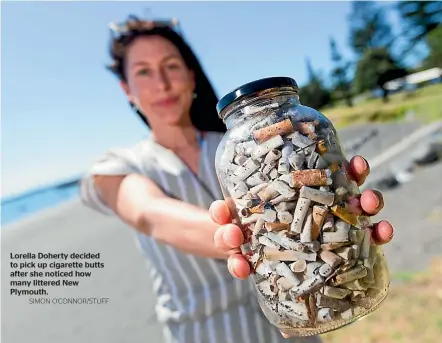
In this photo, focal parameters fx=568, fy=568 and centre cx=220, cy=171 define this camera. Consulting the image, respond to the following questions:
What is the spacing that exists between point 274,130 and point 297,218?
0.25 feet

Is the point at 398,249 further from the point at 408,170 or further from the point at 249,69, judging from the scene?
the point at 249,69

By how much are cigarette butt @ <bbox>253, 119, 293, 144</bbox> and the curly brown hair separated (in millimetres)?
483

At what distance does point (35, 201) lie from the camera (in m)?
1.07

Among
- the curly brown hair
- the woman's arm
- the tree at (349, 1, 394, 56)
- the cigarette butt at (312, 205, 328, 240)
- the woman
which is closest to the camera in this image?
the cigarette butt at (312, 205, 328, 240)

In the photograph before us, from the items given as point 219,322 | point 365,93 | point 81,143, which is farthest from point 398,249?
point 81,143

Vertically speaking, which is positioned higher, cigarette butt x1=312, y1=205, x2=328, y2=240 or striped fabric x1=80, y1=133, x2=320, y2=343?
cigarette butt x1=312, y1=205, x2=328, y2=240

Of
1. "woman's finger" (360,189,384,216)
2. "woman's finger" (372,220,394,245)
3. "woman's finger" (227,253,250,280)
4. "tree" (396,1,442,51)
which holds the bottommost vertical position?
"tree" (396,1,442,51)

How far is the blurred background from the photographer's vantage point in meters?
1.01

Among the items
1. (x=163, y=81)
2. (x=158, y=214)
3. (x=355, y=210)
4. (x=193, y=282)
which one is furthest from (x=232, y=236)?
(x=163, y=81)

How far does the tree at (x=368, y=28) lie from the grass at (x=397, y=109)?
112 millimetres

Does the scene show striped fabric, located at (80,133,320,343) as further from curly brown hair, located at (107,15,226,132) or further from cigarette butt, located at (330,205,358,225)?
cigarette butt, located at (330,205,358,225)

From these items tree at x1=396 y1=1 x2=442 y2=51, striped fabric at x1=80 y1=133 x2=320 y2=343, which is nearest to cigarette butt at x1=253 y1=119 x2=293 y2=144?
striped fabric at x1=80 y1=133 x2=320 y2=343

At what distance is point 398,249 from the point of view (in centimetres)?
111

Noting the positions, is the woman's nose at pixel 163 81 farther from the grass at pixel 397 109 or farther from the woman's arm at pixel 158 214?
the grass at pixel 397 109
